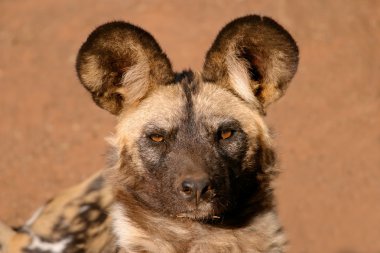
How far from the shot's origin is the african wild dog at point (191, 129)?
3076 mm

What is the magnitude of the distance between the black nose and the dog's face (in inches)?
3.1

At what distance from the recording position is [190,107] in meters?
3.17

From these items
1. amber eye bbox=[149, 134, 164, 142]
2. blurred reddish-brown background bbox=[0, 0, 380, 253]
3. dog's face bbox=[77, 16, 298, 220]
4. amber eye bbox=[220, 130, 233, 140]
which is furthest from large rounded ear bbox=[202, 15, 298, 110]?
blurred reddish-brown background bbox=[0, 0, 380, 253]

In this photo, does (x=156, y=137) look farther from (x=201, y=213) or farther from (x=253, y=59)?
(x=253, y=59)

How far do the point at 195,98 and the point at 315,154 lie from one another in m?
3.49

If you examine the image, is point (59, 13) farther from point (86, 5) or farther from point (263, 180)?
point (263, 180)

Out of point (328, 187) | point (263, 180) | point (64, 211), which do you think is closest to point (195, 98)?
point (263, 180)

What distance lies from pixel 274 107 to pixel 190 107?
380 centimetres

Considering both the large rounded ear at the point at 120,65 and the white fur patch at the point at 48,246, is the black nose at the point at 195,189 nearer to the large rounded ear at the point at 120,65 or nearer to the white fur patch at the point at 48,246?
the large rounded ear at the point at 120,65

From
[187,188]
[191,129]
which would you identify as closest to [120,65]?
[191,129]

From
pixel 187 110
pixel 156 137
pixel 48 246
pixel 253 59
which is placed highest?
pixel 253 59

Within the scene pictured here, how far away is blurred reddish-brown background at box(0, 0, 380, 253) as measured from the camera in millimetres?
6059

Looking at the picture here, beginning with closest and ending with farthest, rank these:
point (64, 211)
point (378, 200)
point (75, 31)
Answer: point (64, 211), point (378, 200), point (75, 31)

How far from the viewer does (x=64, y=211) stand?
3.86 metres
